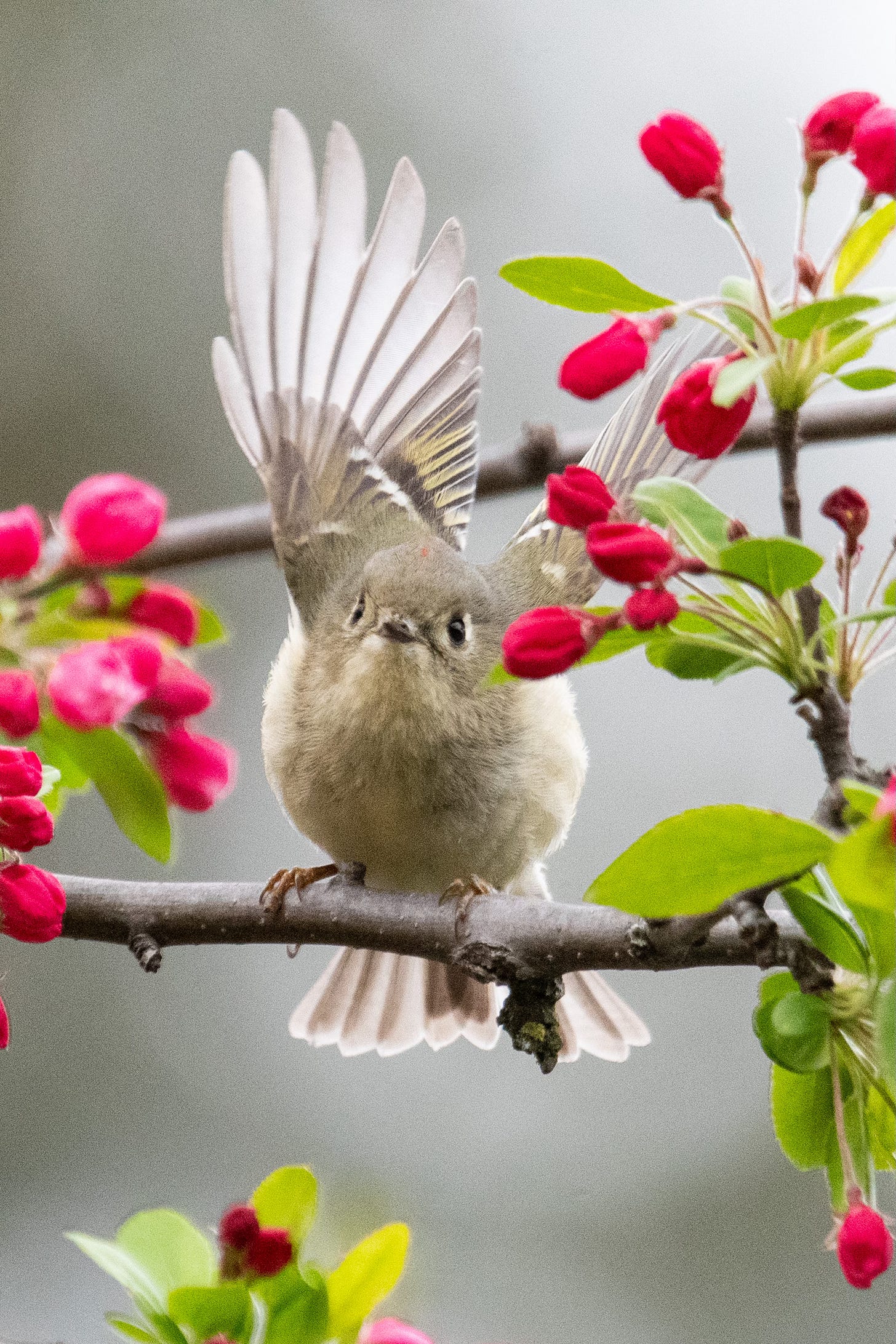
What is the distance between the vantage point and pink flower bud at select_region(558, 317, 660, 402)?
1.84m

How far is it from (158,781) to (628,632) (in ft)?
3.17

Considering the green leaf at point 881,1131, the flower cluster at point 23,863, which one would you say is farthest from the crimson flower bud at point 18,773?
the green leaf at point 881,1131

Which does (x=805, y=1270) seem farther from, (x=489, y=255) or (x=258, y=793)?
(x=489, y=255)

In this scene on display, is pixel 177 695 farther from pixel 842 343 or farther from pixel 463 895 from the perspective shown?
pixel 842 343

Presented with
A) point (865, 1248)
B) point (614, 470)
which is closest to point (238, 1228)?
point (865, 1248)

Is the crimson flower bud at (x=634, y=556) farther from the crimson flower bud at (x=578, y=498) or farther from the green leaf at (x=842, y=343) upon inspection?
the green leaf at (x=842, y=343)

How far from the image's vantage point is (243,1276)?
2295mm

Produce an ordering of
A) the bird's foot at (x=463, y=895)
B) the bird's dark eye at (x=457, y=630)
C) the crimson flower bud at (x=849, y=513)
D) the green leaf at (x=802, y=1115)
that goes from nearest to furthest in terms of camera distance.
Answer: the crimson flower bud at (x=849, y=513) < the green leaf at (x=802, y=1115) < the bird's foot at (x=463, y=895) < the bird's dark eye at (x=457, y=630)

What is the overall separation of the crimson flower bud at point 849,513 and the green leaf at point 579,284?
0.37m

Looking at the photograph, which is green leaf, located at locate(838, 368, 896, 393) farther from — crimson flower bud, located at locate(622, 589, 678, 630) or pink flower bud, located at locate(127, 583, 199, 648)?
pink flower bud, located at locate(127, 583, 199, 648)

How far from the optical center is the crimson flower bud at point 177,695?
2463 mm

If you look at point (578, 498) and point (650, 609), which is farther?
point (578, 498)

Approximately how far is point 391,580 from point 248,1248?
1.75 meters

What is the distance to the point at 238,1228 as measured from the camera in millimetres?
2281
